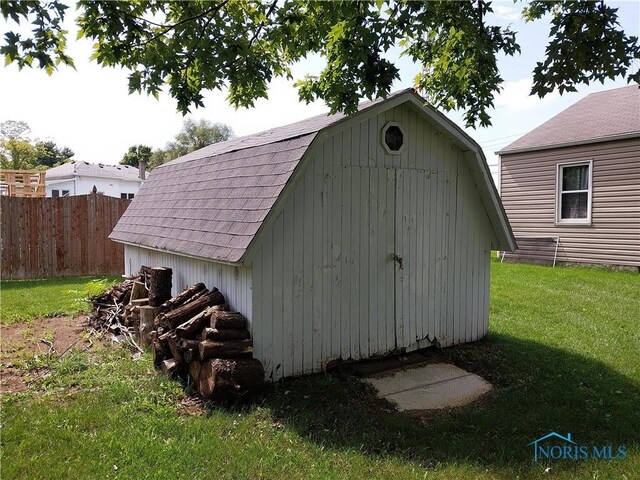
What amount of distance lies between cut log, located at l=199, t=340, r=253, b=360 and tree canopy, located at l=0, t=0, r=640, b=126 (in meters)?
2.65

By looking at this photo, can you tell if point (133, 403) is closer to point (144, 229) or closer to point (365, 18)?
point (144, 229)

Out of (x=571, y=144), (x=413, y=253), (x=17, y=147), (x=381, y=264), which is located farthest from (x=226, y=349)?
(x=17, y=147)

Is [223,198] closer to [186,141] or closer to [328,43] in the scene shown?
[328,43]

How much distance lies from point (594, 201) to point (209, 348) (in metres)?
12.1

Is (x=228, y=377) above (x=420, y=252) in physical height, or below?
below

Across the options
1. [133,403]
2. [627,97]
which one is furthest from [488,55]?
[627,97]

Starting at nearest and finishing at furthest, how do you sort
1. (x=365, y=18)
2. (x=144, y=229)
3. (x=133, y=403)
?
1. (x=133, y=403)
2. (x=365, y=18)
3. (x=144, y=229)

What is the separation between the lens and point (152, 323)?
19.2 feet

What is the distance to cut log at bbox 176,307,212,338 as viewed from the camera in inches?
184

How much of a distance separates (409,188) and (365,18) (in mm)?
2108

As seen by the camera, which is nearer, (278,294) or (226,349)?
(226,349)

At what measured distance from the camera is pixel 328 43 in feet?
16.6

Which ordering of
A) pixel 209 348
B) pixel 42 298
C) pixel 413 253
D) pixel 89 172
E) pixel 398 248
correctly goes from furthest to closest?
pixel 89 172
pixel 42 298
pixel 413 253
pixel 398 248
pixel 209 348

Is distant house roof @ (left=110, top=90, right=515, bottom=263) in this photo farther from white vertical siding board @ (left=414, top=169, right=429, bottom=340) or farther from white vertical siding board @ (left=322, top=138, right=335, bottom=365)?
white vertical siding board @ (left=414, top=169, right=429, bottom=340)
